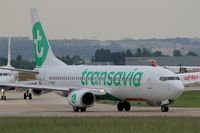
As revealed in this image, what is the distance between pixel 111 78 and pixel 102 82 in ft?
3.32

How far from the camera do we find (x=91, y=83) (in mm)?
57281

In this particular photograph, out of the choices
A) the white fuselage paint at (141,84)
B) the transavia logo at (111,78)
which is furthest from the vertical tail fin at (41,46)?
the transavia logo at (111,78)

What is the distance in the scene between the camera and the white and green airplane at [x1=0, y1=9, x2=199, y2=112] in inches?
2068

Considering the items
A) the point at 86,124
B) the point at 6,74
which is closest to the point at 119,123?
the point at 86,124

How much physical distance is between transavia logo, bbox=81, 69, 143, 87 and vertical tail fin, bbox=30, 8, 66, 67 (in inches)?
207

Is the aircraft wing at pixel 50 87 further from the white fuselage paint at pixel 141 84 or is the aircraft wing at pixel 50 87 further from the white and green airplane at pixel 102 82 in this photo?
the white fuselage paint at pixel 141 84


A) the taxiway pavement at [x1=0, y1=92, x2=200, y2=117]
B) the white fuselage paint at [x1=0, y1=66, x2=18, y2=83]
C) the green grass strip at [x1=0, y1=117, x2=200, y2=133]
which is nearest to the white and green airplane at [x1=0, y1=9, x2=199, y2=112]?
the taxiway pavement at [x1=0, y1=92, x2=200, y2=117]

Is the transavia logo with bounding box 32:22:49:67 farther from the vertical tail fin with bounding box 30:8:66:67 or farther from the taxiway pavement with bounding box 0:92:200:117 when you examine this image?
the taxiway pavement with bounding box 0:92:200:117

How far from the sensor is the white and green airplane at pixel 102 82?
52.5 m

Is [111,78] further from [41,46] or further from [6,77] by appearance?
[6,77]

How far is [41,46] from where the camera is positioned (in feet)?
206

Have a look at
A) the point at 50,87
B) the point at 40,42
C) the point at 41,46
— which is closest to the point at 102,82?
the point at 50,87

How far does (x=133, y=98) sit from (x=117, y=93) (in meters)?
1.35

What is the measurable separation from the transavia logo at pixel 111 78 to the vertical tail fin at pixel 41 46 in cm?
525
